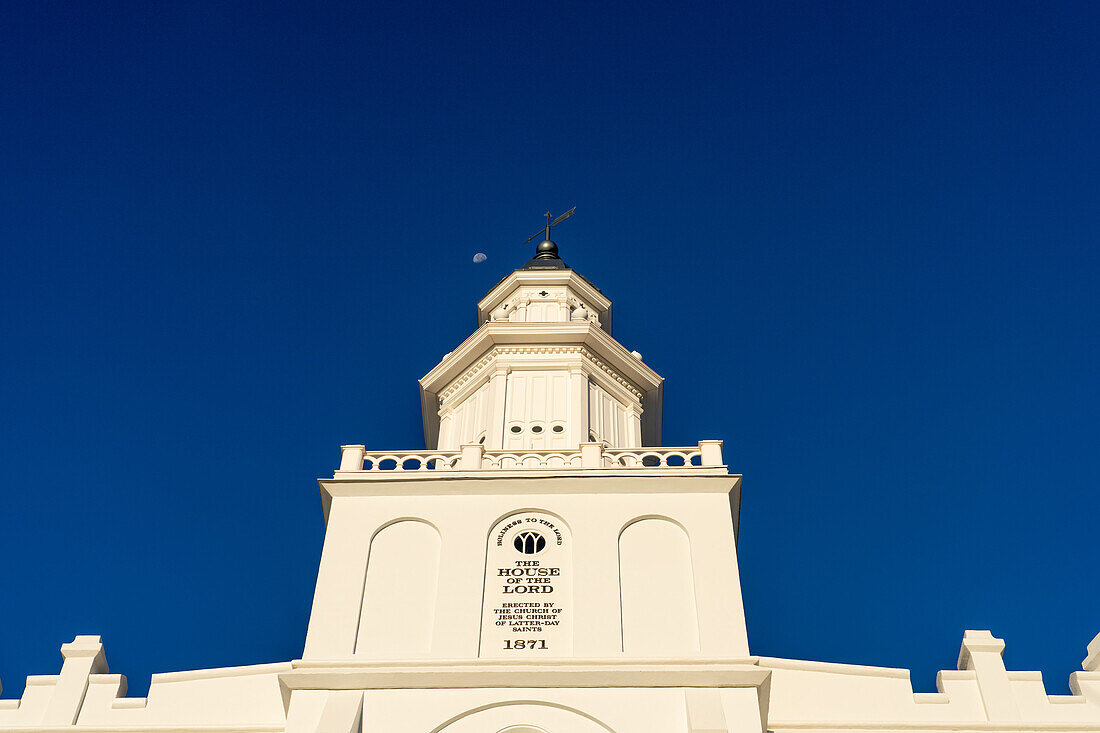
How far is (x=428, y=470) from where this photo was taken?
24.0 m

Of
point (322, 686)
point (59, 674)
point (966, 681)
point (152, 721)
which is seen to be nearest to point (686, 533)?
point (966, 681)

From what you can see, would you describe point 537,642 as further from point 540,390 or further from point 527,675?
point 540,390

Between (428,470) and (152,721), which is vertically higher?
(428,470)

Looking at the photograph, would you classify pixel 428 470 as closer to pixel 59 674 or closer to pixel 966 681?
pixel 59 674

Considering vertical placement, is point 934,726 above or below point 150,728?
above

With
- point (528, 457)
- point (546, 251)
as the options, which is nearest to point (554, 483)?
point (528, 457)

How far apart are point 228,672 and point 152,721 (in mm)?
1536

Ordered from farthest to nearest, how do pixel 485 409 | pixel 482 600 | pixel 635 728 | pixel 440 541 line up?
1. pixel 485 409
2. pixel 440 541
3. pixel 482 600
4. pixel 635 728

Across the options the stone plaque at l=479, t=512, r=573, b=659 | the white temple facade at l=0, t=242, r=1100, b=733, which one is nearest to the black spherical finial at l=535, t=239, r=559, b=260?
the white temple facade at l=0, t=242, r=1100, b=733

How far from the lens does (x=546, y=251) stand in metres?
35.7

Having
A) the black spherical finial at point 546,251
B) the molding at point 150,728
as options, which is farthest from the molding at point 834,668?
the black spherical finial at point 546,251

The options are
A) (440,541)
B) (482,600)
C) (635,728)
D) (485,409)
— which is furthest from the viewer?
(485,409)

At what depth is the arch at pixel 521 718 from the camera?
19.1m

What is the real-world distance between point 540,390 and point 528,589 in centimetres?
781
